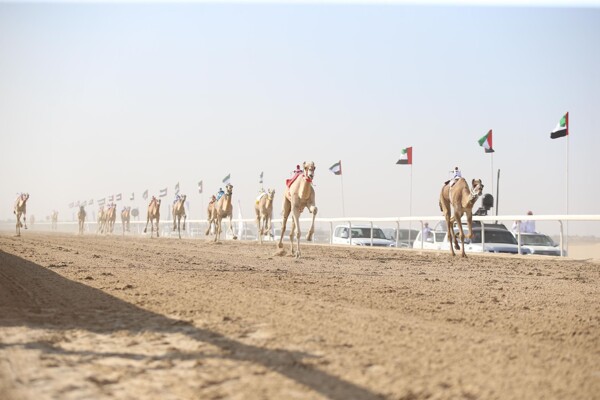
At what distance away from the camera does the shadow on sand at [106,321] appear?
383cm

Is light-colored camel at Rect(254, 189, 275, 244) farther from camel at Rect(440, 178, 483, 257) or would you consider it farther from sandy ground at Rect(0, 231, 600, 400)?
sandy ground at Rect(0, 231, 600, 400)

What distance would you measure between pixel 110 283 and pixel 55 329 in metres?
3.65

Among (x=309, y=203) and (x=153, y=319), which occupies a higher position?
(x=309, y=203)

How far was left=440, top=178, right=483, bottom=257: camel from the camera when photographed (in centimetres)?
1674

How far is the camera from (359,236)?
91.8ft

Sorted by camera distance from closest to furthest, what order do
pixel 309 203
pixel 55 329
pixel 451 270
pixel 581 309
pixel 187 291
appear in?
pixel 55 329 < pixel 581 309 < pixel 187 291 < pixel 451 270 < pixel 309 203

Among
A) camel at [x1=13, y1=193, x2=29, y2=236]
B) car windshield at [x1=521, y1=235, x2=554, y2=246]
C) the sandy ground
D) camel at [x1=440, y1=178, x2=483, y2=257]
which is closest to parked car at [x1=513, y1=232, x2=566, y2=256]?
car windshield at [x1=521, y1=235, x2=554, y2=246]

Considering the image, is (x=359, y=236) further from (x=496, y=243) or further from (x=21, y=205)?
(x=21, y=205)

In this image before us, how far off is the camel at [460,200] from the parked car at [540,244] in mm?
3667

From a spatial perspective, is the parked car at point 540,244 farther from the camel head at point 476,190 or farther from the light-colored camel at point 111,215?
the light-colored camel at point 111,215

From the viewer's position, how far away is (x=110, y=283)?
29.5ft

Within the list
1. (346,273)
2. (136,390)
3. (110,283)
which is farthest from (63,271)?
(136,390)

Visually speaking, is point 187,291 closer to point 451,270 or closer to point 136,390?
point 136,390

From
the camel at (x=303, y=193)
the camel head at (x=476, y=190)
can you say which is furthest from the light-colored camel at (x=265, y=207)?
the camel head at (x=476, y=190)
